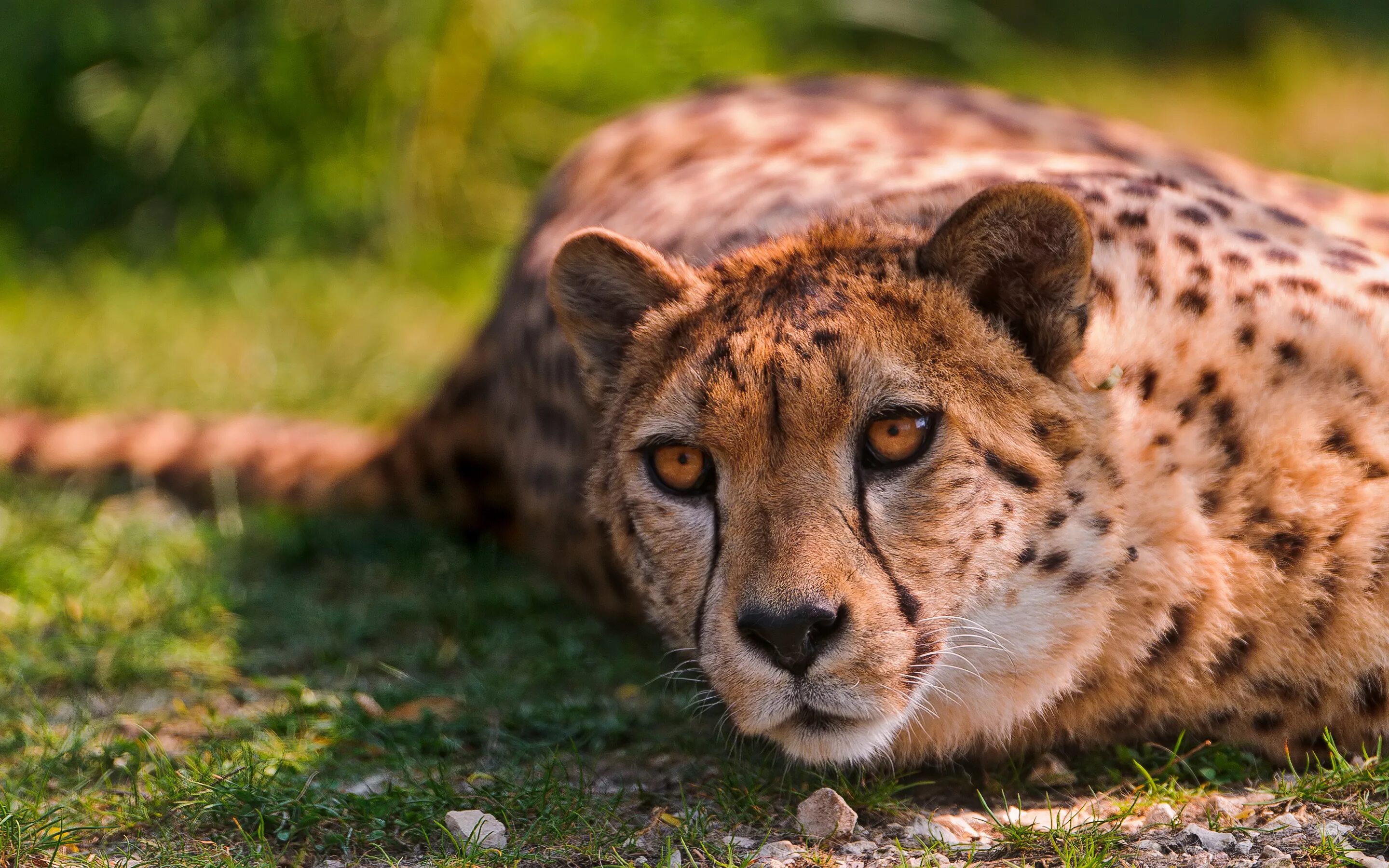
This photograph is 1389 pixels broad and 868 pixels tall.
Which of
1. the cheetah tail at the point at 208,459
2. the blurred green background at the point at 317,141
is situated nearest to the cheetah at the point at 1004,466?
the cheetah tail at the point at 208,459

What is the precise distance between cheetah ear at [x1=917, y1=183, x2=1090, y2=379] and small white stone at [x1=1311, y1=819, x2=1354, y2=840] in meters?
0.85

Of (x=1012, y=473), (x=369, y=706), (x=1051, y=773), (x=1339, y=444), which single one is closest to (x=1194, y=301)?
(x=1339, y=444)

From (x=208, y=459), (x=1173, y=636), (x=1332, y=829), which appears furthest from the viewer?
(x=208, y=459)

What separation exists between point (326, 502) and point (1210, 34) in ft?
22.9

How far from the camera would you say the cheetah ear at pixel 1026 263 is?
8.52ft

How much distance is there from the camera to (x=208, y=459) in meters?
5.07

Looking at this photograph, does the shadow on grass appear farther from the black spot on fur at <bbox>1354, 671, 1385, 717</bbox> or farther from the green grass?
the black spot on fur at <bbox>1354, 671, 1385, 717</bbox>

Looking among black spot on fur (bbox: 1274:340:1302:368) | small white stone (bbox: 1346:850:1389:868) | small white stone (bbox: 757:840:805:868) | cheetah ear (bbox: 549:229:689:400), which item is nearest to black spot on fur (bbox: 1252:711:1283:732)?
small white stone (bbox: 1346:850:1389:868)

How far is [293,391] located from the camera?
5852 millimetres

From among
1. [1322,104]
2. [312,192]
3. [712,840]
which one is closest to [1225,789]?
[712,840]

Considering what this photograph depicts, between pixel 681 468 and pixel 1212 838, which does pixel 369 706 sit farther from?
pixel 1212 838

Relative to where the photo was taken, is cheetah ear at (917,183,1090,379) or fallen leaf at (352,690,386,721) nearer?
cheetah ear at (917,183,1090,379)

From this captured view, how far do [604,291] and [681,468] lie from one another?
483 millimetres

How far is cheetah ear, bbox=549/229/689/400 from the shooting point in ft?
9.66
